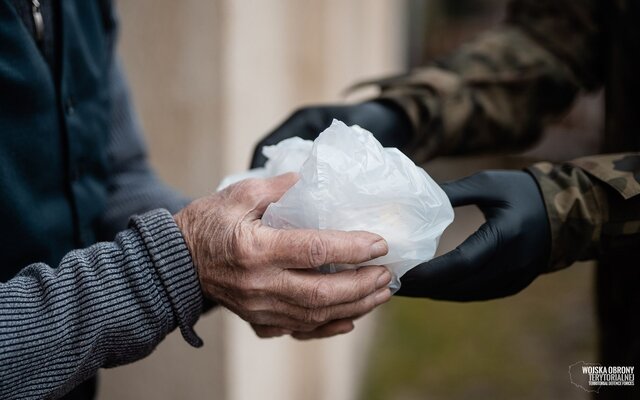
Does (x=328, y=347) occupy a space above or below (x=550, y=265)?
below

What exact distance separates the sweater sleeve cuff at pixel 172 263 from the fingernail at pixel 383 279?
1.06 ft

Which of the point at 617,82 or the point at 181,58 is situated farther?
the point at 181,58

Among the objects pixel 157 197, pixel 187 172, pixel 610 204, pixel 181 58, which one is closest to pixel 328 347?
pixel 187 172

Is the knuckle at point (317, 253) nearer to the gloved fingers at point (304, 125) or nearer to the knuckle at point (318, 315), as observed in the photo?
the knuckle at point (318, 315)

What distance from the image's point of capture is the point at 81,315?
1.11 meters

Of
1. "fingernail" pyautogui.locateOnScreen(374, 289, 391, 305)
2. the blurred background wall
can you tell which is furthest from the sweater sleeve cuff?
the blurred background wall

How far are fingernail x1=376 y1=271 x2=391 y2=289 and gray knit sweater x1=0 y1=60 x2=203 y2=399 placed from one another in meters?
0.33

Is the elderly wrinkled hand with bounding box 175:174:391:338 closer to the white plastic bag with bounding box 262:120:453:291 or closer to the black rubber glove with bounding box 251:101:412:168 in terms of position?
the white plastic bag with bounding box 262:120:453:291

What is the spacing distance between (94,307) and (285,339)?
1996mm

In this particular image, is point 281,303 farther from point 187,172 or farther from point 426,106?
point 187,172

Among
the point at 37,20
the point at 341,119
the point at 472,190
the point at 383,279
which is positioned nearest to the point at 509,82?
the point at 341,119

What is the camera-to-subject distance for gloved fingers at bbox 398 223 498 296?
4.00 ft

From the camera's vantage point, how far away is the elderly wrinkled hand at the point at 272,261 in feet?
3.67

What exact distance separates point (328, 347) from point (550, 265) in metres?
2.46
